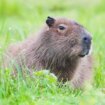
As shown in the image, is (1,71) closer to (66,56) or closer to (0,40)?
(66,56)

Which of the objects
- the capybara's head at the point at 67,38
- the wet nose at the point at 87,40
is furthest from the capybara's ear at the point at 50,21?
the wet nose at the point at 87,40

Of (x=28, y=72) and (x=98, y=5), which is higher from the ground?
(x=98, y=5)

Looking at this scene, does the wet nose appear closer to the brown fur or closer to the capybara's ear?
the brown fur

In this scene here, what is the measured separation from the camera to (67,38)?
7023 mm

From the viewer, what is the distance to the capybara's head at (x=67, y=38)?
695 centimetres

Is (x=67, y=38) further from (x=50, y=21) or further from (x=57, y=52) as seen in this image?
(x=50, y=21)

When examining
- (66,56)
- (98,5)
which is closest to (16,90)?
(66,56)

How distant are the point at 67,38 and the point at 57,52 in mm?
184

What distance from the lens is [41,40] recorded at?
7160mm

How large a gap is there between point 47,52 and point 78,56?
0.33 m

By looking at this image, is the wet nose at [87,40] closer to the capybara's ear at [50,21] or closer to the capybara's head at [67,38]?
the capybara's head at [67,38]

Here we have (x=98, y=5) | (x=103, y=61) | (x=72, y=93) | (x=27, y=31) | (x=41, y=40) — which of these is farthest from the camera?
(x=98, y=5)

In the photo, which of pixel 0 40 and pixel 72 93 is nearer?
pixel 72 93

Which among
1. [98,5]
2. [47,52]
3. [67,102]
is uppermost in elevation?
[98,5]
